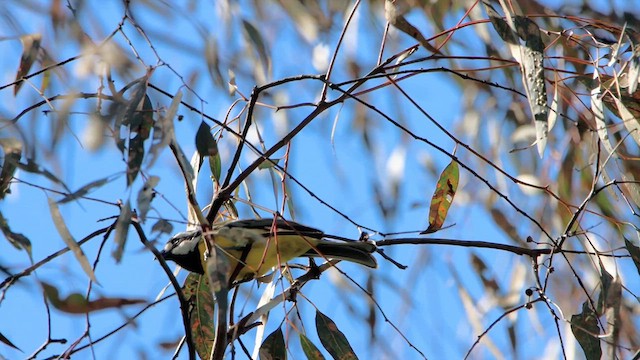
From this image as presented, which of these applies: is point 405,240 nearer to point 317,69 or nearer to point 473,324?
point 317,69

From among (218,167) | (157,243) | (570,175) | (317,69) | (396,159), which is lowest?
(157,243)

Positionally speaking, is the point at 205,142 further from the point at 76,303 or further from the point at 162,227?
the point at 76,303

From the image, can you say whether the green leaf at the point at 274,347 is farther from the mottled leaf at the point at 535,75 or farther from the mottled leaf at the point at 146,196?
the mottled leaf at the point at 535,75

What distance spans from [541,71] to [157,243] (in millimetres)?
655

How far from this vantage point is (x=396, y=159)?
2.85 metres

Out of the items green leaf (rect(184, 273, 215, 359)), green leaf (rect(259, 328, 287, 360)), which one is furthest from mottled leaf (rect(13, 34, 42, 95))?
green leaf (rect(259, 328, 287, 360))

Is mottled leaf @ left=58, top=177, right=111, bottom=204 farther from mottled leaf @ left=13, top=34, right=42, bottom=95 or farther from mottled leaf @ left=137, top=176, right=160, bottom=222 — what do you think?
mottled leaf @ left=13, top=34, right=42, bottom=95

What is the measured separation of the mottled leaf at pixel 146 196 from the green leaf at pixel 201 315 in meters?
0.44

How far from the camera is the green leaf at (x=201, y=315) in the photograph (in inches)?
61.4

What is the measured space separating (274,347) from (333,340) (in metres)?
0.11

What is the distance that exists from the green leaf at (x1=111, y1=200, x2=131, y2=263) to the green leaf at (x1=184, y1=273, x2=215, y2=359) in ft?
1.45

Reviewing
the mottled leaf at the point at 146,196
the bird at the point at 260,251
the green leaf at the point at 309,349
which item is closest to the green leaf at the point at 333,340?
the green leaf at the point at 309,349

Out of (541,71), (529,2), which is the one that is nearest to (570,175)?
(529,2)

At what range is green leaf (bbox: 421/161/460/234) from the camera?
1.58 meters
